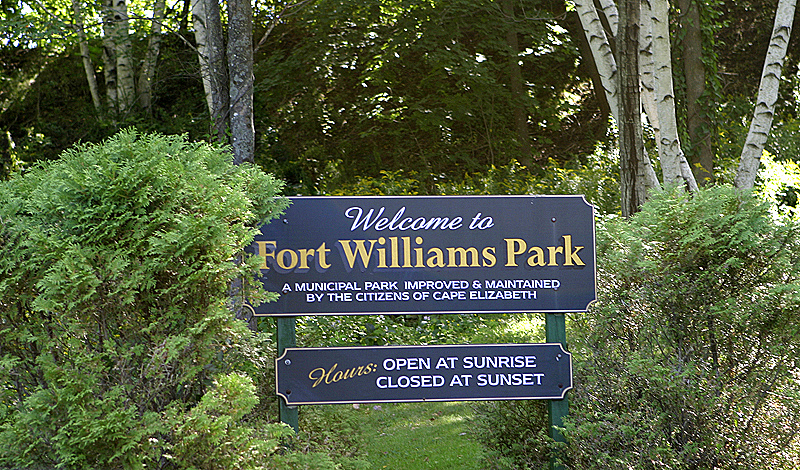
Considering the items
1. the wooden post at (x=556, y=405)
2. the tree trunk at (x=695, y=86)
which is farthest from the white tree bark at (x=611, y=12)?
the tree trunk at (x=695, y=86)

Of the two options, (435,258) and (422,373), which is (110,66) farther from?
(422,373)

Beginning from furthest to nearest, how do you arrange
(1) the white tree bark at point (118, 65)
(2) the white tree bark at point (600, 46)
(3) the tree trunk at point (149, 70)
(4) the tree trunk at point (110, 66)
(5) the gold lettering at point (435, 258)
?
(4) the tree trunk at point (110, 66)
(3) the tree trunk at point (149, 70)
(1) the white tree bark at point (118, 65)
(2) the white tree bark at point (600, 46)
(5) the gold lettering at point (435, 258)

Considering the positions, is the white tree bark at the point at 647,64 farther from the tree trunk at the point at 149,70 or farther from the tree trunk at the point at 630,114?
the tree trunk at the point at 149,70

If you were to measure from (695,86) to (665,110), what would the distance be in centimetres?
524

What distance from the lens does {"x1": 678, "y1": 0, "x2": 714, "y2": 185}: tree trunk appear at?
1043 cm

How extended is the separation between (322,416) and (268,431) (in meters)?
1.05

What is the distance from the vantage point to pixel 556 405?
392 cm

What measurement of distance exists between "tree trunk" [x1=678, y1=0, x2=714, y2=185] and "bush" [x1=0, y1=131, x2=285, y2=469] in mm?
8982

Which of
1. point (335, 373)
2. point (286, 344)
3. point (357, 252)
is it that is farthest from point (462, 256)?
point (286, 344)

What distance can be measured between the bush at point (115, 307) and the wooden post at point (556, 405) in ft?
5.85

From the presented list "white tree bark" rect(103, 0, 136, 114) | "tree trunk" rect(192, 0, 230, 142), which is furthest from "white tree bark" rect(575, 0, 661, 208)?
"white tree bark" rect(103, 0, 136, 114)

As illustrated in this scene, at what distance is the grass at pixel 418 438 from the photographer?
498 centimetres

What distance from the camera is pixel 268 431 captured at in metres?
3.30

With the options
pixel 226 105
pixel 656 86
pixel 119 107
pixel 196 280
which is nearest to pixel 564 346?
pixel 196 280
